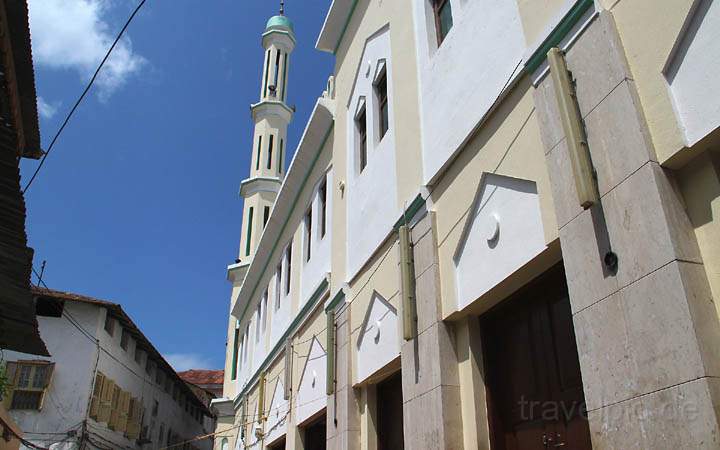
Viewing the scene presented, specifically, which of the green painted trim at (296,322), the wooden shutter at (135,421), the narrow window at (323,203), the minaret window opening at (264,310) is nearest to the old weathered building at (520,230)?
the green painted trim at (296,322)

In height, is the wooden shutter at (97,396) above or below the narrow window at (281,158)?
below

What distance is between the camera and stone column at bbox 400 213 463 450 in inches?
211

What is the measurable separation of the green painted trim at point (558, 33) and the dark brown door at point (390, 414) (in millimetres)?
4133

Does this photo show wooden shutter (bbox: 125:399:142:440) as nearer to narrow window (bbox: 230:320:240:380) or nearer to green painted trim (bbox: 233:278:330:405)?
narrow window (bbox: 230:320:240:380)

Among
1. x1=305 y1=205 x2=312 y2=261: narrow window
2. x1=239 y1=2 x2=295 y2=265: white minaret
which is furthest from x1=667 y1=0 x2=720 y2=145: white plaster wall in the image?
x1=239 y1=2 x2=295 y2=265: white minaret

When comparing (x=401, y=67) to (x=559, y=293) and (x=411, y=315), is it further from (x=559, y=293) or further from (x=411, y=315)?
(x=559, y=293)

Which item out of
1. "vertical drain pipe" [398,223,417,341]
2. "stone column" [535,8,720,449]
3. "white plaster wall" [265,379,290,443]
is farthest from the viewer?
"white plaster wall" [265,379,290,443]

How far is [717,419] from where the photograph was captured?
2.75 meters

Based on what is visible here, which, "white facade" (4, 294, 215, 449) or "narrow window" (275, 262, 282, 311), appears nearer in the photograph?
"narrow window" (275, 262, 282, 311)

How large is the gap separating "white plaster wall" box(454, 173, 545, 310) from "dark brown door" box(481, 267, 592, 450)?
27 cm

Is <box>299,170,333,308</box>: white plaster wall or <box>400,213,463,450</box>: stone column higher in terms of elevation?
<box>299,170,333,308</box>: white plaster wall

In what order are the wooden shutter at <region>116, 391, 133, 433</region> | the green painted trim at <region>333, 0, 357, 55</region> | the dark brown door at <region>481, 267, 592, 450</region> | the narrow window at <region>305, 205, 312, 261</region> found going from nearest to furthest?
1. the dark brown door at <region>481, 267, 592, 450</region>
2. the green painted trim at <region>333, 0, 357, 55</region>
3. the narrow window at <region>305, 205, 312, 261</region>
4. the wooden shutter at <region>116, 391, 133, 433</region>

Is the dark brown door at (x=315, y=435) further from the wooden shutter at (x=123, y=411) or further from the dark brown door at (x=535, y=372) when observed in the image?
the wooden shutter at (x=123, y=411)

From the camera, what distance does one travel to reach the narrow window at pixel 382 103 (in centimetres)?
853
